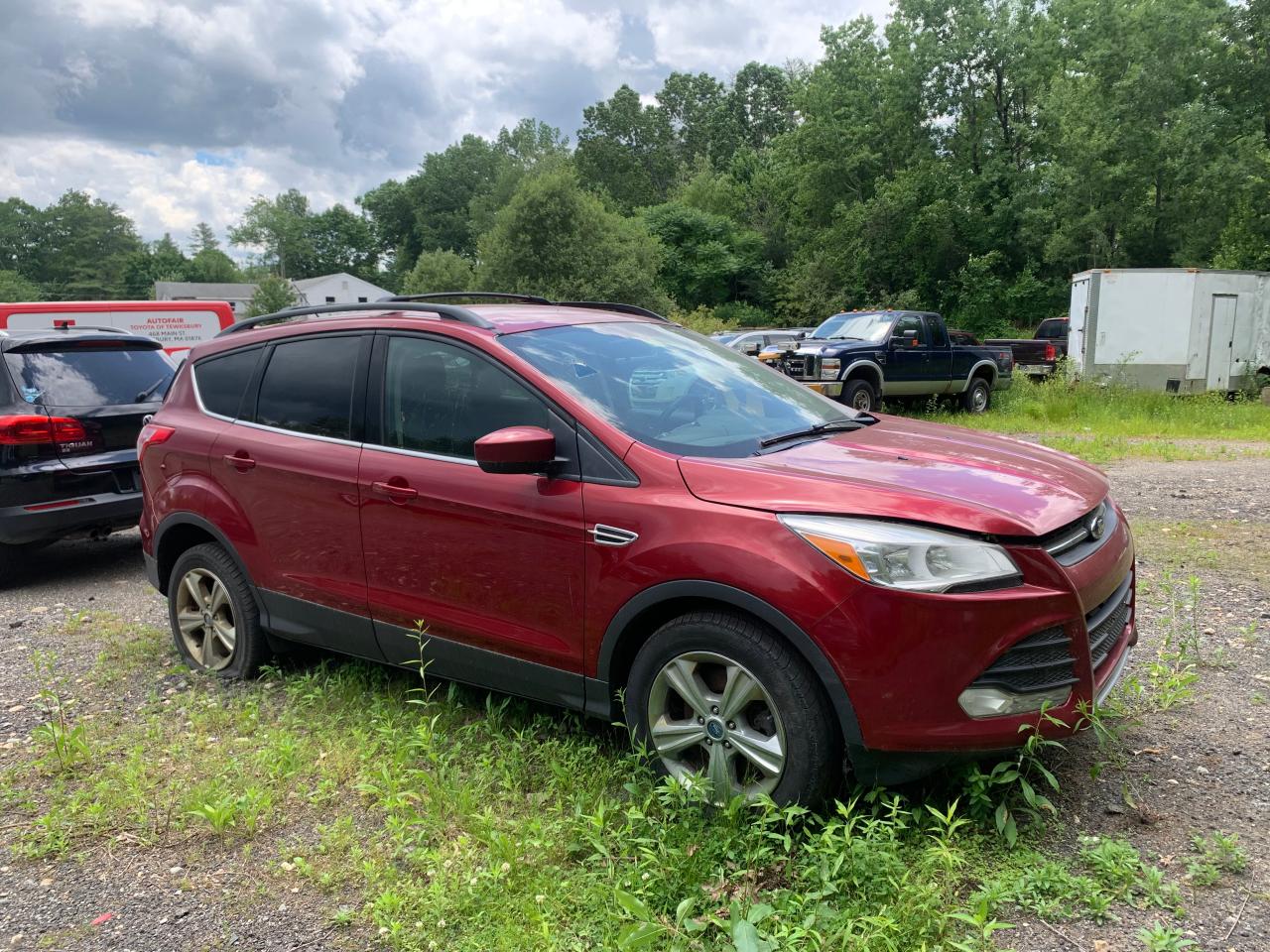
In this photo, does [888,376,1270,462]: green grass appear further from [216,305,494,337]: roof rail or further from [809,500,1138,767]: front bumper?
[216,305,494,337]: roof rail

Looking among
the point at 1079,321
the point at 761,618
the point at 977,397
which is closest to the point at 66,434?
the point at 761,618

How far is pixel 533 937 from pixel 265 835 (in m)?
1.24

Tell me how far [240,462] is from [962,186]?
4253cm

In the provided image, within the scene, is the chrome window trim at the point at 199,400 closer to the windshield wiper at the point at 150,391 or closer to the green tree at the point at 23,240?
the windshield wiper at the point at 150,391

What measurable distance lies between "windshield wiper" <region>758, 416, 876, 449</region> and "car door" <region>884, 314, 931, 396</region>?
40.7 ft

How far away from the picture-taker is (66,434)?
6555 millimetres

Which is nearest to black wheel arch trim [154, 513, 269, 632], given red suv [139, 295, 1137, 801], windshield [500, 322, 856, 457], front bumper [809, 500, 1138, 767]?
red suv [139, 295, 1137, 801]

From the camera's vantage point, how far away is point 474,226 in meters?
85.9

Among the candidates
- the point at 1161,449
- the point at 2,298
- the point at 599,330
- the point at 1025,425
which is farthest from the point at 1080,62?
the point at 2,298

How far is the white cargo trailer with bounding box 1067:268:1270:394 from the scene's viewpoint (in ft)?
56.9

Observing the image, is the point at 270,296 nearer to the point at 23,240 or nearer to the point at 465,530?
the point at 465,530

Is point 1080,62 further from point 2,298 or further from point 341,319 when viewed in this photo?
point 2,298

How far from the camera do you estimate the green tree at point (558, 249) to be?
36.2 m

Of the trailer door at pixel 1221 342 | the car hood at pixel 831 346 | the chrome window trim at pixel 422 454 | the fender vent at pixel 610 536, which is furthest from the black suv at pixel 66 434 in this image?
the trailer door at pixel 1221 342
